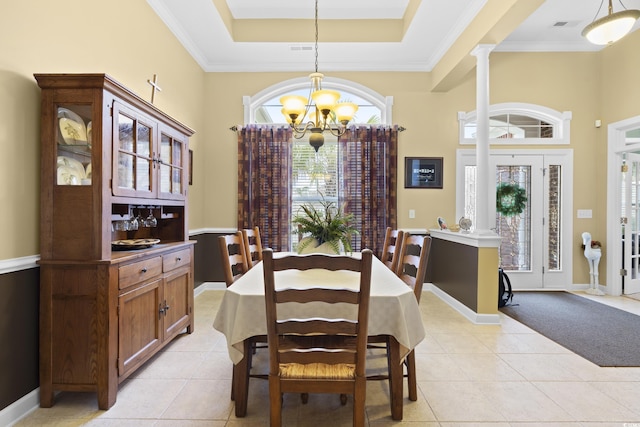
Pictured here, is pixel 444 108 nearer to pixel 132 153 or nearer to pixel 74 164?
pixel 132 153

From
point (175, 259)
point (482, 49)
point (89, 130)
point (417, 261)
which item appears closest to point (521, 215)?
point (482, 49)

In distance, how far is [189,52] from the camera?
4.38m

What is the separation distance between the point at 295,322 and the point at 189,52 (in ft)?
13.5

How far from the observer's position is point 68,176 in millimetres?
2059

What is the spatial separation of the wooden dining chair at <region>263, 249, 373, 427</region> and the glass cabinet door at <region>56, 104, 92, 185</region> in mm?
1428

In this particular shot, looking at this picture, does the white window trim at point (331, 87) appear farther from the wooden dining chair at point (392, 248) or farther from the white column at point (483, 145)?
the wooden dining chair at point (392, 248)

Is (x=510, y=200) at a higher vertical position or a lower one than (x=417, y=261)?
higher

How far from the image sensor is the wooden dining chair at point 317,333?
4.86 feet

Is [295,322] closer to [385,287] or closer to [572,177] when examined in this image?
[385,287]

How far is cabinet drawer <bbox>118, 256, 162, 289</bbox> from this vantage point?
217 centimetres

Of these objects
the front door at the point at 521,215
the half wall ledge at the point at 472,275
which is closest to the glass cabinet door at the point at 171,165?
the half wall ledge at the point at 472,275

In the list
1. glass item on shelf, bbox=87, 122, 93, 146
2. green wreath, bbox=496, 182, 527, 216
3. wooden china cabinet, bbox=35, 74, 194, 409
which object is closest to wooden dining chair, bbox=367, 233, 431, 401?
wooden china cabinet, bbox=35, 74, 194, 409

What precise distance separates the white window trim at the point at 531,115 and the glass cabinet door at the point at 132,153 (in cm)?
411

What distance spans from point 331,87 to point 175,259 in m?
3.39
